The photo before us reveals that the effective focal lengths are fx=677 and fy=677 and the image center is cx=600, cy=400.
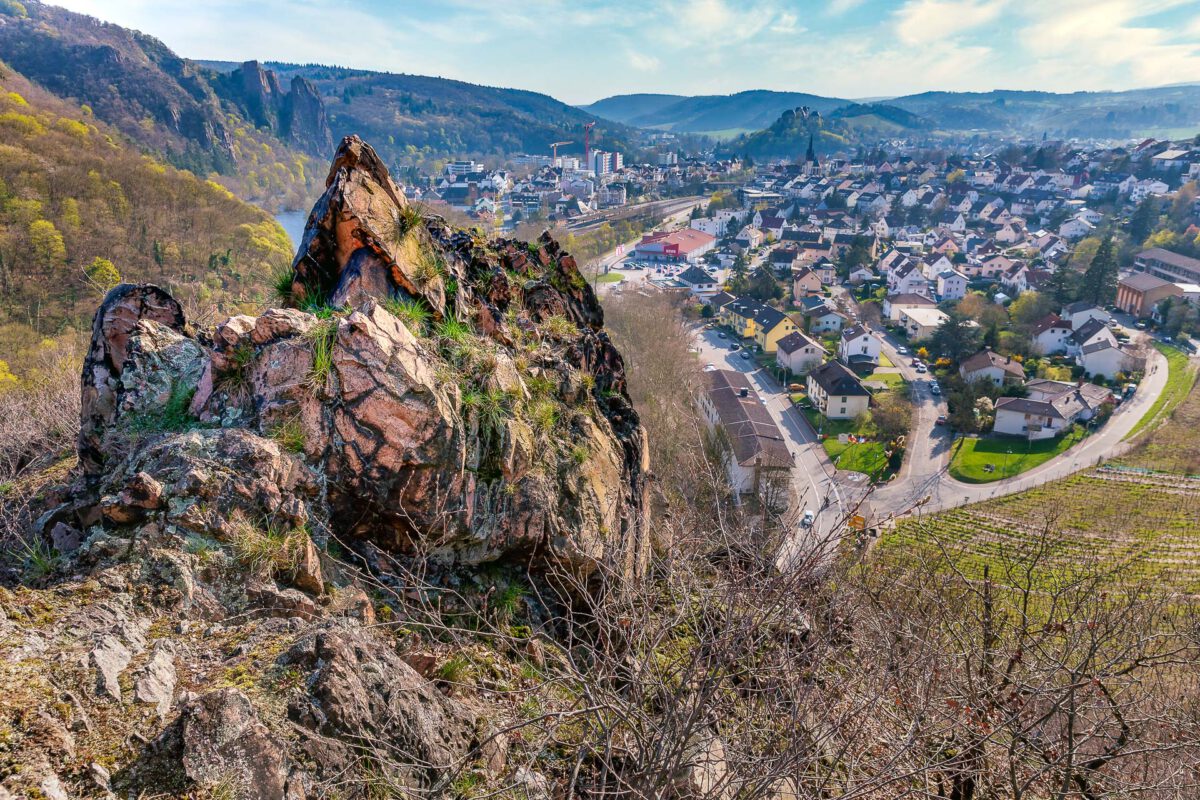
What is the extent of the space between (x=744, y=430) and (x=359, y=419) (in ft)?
67.7

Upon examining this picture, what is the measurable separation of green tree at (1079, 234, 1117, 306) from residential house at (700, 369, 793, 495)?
88.5ft

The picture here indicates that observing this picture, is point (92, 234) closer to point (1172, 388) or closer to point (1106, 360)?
point (1106, 360)

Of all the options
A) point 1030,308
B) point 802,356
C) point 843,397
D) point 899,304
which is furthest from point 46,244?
point 1030,308

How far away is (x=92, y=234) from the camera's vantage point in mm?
23031

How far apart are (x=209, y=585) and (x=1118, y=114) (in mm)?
246381

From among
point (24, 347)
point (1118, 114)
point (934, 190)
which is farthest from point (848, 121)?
point (24, 347)

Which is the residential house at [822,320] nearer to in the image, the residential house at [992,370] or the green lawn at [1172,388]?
the residential house at [992,370]

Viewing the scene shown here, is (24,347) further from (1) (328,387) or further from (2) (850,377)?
(2) (850,377)

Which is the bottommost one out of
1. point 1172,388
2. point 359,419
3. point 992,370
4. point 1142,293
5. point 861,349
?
point 1172,388

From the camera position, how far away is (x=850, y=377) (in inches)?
1155

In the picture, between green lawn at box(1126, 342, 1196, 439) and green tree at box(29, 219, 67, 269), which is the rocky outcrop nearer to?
green tree at box(29, 219, 67, 269)

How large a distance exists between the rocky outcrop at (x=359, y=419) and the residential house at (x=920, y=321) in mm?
37119

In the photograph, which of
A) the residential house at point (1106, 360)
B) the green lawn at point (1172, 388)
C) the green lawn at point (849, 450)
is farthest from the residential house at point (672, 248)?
the green lawn at point (1172, 388)

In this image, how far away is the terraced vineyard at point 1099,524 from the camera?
18.3 metres
